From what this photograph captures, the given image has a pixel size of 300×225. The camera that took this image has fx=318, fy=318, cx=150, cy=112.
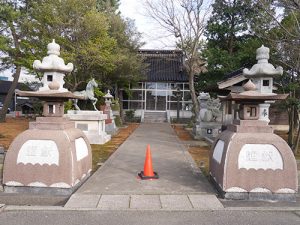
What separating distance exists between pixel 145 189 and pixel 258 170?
272 cm

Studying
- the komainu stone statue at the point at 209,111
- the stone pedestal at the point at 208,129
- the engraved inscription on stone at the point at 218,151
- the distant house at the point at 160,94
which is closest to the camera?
the engraved inscription on stone at the point at 218,151

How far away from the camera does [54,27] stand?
2014 cm

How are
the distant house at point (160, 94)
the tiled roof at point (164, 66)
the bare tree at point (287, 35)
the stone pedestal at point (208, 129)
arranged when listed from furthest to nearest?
the distant house at point (160, 94), the tiled roof at point (164, 66), the stone pedestal at point (208, 129), the bare tree at point (287, 35)

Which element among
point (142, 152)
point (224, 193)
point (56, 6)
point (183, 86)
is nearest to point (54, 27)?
point (56, 6)

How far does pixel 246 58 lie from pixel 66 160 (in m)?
21.0

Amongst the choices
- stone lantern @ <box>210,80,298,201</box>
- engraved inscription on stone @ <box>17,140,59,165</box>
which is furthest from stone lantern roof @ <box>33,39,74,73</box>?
stone lantern @ <box>210,80,298,201</box>

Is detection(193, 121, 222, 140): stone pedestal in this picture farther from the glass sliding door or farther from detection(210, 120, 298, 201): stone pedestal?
the glass sliding door

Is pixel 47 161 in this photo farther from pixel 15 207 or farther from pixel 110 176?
pixel 110 176

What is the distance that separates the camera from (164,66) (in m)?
41.5

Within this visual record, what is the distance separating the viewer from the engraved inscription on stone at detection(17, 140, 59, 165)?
24.2 ft

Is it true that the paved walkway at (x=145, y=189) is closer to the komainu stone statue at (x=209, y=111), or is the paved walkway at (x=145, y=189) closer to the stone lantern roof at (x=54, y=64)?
the stone lantern roof at (x=54, y=64)

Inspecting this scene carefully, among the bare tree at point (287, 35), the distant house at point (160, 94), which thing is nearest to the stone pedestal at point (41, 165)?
the bare tree at point (287, 35)

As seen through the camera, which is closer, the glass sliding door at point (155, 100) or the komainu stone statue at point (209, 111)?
the komainu stone statue at point (209, 111)

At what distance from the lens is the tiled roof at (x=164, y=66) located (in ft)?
127
